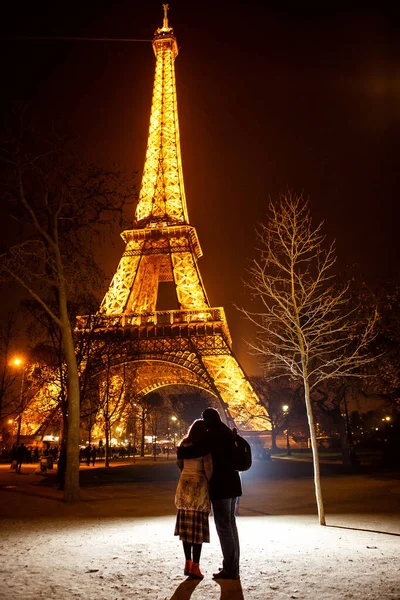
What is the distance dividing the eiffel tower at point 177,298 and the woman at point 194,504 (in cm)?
1848

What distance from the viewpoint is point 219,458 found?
502 centimetres

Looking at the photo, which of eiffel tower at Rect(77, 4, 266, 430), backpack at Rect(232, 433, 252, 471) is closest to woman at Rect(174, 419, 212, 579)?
backpack at Rect(232, 433, 252, 471)

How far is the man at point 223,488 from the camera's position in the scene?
190 inches

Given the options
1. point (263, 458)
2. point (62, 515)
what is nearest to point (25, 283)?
point (62, 515)

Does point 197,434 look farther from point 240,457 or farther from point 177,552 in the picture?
point 177,552

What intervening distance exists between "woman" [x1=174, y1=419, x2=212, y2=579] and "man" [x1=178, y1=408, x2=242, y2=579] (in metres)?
0.08

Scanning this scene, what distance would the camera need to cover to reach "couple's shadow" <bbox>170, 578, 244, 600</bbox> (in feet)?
13.9

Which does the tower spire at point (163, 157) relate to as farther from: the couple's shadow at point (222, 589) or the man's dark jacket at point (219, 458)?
the couple's shadow at point (222, 589)

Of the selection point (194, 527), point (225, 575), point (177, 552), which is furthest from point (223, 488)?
point (177, 552)

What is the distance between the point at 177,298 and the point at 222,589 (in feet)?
108

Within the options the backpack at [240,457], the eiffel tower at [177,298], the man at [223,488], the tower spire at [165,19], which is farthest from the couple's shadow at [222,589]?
the tower spire at [165,19]

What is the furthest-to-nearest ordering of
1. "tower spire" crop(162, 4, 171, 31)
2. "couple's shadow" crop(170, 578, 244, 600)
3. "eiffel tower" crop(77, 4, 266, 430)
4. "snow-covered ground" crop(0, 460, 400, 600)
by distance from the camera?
"tower spire" crop(162, 4, 171, 31) → "eiffel tower" crop(77, 4, 266, 430) → "snow-covered ground" crop(0, 460, 400, 600) → "couple's shadow" crop(170, 578, 244, 600)

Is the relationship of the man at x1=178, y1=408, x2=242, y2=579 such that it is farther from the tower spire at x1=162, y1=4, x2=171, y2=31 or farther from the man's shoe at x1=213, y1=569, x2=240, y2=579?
the tower spire at x1=162, y1=4, x2=171, y2=31

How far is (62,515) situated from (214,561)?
5.04 m
